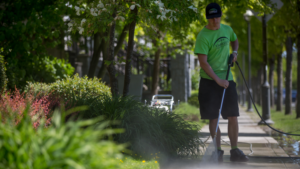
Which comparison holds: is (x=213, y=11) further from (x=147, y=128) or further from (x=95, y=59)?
(x=95, y=59)

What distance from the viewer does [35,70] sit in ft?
38.2

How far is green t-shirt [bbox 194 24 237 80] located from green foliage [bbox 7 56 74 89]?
19.2 feet

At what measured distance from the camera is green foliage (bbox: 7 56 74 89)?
935 centimetres

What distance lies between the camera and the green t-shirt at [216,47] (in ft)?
16.4

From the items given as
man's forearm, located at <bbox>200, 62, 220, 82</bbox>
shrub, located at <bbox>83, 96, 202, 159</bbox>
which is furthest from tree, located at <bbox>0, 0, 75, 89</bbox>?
man's forearm, located at <bbox>200, 62, 220, 82</bbox>

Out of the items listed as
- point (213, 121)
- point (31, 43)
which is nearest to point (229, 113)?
point (213, 121)

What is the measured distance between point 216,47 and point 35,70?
825 centimetres

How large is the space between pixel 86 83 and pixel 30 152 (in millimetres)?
5929

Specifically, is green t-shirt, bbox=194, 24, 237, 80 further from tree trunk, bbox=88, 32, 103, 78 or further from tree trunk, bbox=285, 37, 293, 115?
tree trunk, bbox=285, 37, 293, 115

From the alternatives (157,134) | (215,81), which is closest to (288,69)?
(215,81)

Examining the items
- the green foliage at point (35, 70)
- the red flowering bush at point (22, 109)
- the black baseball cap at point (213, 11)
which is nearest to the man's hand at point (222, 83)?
the black baseball cap at point (213, 11)

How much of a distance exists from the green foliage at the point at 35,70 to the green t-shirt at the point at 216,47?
A: 231 inches

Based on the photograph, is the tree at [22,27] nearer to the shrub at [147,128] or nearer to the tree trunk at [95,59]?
the tree trunk at [95,59]

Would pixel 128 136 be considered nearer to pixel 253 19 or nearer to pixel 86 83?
pixel 86 83
